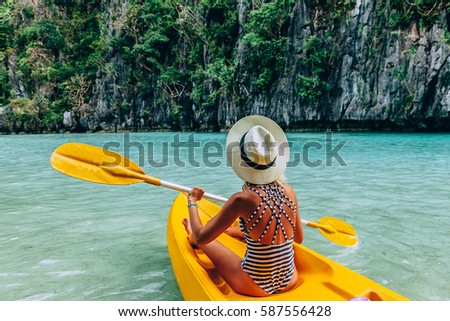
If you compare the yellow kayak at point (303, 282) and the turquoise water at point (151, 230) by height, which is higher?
the yellow kayak at point (303, 282)

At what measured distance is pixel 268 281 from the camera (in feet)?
6.58

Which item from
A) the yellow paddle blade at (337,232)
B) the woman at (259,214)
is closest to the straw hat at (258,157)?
the woman at (259,214)

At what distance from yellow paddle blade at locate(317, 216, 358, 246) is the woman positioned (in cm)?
98

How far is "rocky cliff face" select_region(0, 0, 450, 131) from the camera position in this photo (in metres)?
16.7

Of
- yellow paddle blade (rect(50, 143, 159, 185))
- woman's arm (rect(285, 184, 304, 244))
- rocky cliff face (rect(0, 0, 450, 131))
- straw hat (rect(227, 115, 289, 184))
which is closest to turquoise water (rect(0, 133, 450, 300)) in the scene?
yellow paddle blade (rect(50, 143, 159, 185))

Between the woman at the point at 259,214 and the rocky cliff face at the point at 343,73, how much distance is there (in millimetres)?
17314

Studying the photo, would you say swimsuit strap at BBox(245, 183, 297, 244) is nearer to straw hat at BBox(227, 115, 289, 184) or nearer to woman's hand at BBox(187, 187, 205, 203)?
straw hat at BBox(227, 115, 289, 184)

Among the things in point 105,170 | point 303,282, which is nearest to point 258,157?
point 303,282

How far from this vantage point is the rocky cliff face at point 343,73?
54.9ft

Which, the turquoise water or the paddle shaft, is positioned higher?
the paddle shaft

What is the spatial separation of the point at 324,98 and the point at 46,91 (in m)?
23.1

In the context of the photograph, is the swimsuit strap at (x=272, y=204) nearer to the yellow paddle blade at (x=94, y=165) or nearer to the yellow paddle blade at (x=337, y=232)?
the yellow paddle blade at (x=337, y=232)

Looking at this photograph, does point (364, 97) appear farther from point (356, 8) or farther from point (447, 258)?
point (447, 258)
